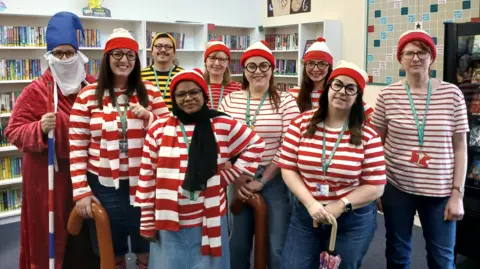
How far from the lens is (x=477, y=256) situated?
309 centimetres

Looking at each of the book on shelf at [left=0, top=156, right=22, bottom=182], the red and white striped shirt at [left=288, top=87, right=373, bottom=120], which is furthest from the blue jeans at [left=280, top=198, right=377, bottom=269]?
the book on shelf at [left=0, top=156, right=22, bottom=182]

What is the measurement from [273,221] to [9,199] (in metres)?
3.51

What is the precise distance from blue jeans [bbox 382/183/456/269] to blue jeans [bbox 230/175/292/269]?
56cm

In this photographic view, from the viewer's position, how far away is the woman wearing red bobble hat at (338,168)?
6.34 ft

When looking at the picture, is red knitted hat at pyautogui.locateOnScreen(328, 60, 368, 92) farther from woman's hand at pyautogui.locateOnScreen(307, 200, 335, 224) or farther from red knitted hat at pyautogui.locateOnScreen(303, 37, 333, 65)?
red knitted hat at pyautogui.locateOnScreen(303, 37, 333, 65)

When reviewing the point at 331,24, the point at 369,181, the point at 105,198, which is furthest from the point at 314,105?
the point at 331,24

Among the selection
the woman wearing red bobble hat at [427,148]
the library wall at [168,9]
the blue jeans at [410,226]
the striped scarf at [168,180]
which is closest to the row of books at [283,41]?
the library wall at [168,9]

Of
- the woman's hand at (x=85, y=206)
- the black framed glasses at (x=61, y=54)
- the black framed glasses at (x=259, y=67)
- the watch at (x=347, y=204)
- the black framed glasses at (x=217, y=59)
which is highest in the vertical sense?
the black framed glasses at (x=217, y=59)

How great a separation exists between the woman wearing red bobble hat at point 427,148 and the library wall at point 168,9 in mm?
4029

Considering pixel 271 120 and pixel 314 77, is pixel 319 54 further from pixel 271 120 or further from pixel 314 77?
pixel 271 120

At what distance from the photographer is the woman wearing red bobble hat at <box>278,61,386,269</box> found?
193 cm

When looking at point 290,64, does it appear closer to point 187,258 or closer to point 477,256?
point 477,256

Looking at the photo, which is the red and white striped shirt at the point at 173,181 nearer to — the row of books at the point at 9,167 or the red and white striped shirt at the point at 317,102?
the red and white striped shirt at the point at 317,102

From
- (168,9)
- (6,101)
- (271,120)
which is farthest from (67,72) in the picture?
(168,9)
